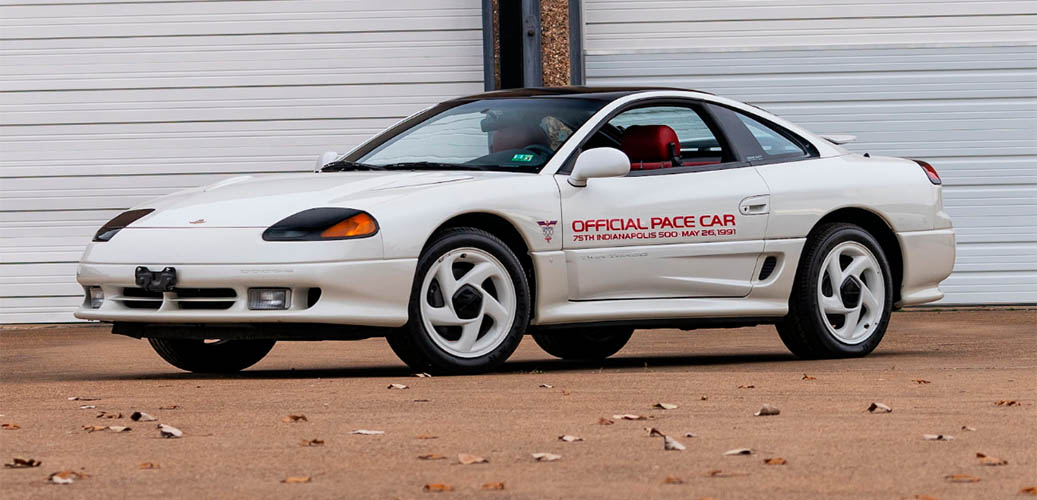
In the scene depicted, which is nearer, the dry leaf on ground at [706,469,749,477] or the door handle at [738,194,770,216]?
the dry leaf on ground at [706,469,749,477]

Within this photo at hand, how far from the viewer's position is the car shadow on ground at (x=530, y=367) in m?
7.95

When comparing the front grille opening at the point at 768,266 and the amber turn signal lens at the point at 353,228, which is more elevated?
the amber turn signal lens at the point at 353,228

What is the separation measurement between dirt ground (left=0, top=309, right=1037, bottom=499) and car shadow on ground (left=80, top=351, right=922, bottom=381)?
2 centimetres

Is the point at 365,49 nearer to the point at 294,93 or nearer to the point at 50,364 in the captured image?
the point at 294,93

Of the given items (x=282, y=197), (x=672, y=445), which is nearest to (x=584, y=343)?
(x=282, y=197)

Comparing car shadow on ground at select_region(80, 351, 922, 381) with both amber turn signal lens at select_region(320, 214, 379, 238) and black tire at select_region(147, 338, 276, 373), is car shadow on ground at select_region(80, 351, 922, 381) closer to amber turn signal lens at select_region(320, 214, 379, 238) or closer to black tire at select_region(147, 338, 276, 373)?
black tire at select_region(147, 338, 276, 373)

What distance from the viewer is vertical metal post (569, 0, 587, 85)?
13.7 metres

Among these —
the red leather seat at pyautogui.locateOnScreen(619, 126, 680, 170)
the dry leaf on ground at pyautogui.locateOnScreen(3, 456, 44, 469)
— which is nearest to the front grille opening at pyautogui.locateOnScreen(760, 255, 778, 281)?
the red leather seat at pyautogui.locateOnScreen(619, 126, 680, 170)

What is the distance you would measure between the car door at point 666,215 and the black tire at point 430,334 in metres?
0.34

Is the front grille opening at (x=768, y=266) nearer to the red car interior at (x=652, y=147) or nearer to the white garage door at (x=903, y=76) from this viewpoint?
the red car interior at (x=652, y=147)

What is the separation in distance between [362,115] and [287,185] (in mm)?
6040

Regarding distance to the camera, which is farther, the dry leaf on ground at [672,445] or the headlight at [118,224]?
the headlight at [118,224]

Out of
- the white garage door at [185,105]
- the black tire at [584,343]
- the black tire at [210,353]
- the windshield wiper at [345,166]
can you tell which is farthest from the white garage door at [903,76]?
the black tire at [210,353]

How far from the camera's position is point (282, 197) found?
24.6ft
